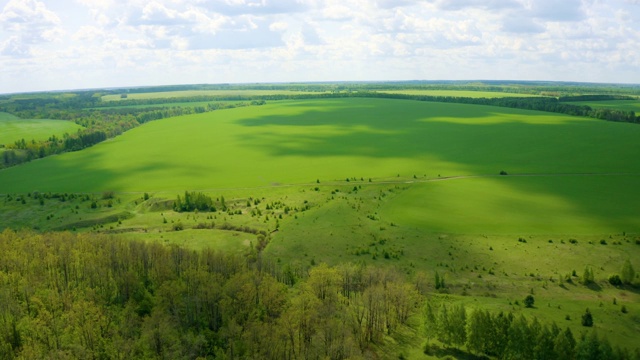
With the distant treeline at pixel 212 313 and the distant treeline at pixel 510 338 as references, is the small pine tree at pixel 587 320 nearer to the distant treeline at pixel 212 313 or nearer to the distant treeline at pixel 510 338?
the distant treeline at pixel 510 338

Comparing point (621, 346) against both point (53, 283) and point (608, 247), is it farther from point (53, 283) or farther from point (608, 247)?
point (53, 283)

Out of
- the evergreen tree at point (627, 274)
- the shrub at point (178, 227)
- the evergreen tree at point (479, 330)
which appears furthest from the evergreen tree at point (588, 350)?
the shrub at point (178, 227)

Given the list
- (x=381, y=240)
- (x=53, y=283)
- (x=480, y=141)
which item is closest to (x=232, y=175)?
(x=381, y=240)

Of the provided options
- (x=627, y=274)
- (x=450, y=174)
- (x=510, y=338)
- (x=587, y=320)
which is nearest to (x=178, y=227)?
(x=510, y=338)

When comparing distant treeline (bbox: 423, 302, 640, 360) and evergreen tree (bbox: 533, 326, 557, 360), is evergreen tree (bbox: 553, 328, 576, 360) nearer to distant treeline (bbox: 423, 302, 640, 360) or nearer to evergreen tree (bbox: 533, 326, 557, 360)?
distant treeline (bbox: 423, 302, 640, 360)

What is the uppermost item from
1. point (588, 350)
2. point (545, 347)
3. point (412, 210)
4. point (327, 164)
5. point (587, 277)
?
point (327, 164)

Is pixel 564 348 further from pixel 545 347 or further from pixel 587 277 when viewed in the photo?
pixel 587 277

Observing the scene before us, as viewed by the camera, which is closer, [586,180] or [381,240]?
[381,240]

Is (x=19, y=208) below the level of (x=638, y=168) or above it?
below
